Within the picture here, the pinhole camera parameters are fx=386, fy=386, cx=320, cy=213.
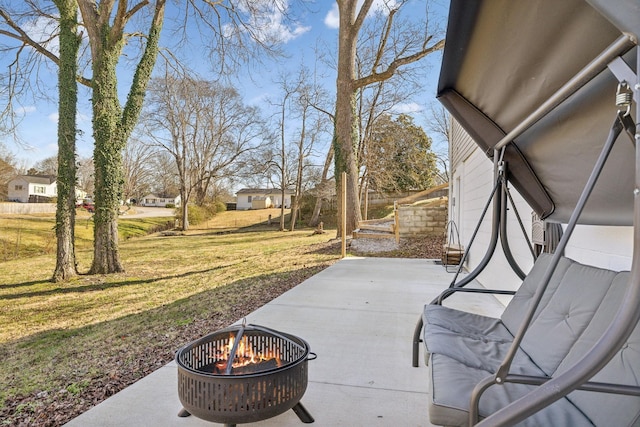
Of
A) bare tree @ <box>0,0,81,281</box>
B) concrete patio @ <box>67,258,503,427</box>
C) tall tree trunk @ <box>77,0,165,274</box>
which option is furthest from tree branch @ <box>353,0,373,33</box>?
concrete patio @ <box>67,258,503,427</box>

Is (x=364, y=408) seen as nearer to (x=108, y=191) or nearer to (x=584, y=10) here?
(x=584, y=10)

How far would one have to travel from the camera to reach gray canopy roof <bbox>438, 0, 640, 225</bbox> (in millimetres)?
1244

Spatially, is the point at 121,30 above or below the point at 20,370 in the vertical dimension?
above

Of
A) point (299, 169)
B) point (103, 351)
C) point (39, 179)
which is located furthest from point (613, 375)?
point (39, 179)

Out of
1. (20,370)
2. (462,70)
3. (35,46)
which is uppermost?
(35,46)

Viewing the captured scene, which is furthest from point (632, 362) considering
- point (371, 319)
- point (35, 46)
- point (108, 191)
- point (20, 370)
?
point (35, 46)

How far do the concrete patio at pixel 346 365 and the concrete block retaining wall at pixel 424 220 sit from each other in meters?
5.77

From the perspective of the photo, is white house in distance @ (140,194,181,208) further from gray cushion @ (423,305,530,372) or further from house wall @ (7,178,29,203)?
gray cushion @ (423,305,530,372)

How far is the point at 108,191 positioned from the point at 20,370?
5491mm

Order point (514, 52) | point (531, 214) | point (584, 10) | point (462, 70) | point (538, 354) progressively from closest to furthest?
point (584, 10), point (514, 52), point (538, 354), point (462, 70), point (531, 214)

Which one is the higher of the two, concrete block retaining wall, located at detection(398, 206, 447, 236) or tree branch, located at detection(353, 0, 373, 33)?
tree branch, located at detection(353, 0, 373, 33)

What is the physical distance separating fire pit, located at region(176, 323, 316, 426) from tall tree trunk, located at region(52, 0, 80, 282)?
726 centimetres

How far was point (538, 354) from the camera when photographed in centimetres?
187

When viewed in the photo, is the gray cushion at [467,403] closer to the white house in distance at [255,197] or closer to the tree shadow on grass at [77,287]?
the tree shadow on grass at [77,287]
